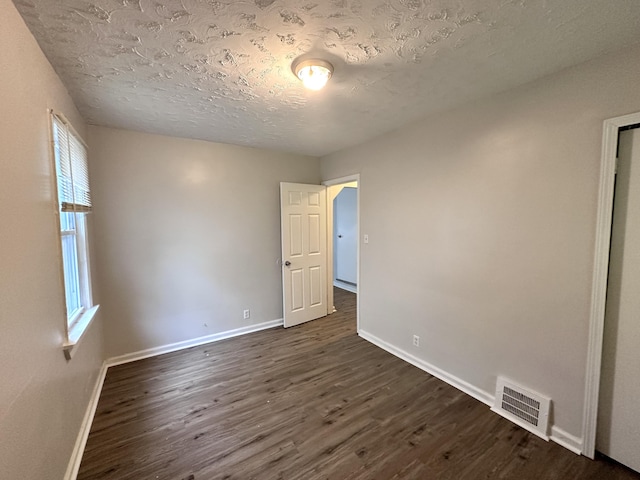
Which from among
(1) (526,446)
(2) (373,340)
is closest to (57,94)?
(2) (373,340)

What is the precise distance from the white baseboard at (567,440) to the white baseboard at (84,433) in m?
3.06

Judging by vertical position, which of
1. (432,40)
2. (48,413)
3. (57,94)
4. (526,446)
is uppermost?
(432,40)

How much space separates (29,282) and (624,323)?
10.3ft

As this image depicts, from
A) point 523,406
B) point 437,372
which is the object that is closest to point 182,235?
point 437,372

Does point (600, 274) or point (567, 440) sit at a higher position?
point (600, 274)

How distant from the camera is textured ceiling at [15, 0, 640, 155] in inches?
47.1

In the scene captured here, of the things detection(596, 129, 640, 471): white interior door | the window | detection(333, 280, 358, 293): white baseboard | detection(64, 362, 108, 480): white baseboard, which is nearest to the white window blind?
the window

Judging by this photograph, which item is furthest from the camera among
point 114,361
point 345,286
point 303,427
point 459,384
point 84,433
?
point 345,286

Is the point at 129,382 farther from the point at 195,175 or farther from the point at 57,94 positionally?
the point at 57,94

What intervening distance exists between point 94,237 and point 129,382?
145cm

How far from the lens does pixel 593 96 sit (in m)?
1.58

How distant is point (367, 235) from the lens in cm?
329

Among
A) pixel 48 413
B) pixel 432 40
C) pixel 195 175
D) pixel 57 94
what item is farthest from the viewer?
pixel 195 175

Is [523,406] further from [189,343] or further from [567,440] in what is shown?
[189,343]
